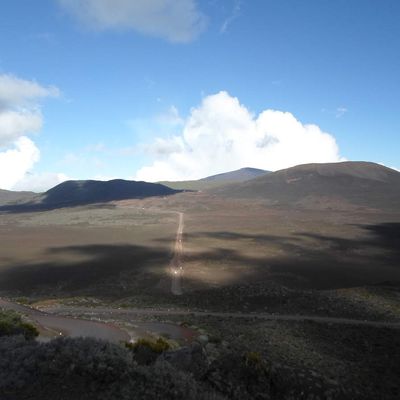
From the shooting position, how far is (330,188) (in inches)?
6732

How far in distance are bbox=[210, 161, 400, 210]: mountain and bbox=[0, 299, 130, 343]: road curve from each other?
416 ft

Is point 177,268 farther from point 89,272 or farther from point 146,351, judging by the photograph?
point 146,351

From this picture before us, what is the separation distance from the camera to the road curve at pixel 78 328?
20.1m

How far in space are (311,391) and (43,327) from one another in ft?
44.6

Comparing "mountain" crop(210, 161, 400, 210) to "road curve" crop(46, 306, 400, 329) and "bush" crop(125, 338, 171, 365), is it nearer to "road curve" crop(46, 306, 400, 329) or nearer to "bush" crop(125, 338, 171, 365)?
"road curve" crop(46, 306, 400, 329)

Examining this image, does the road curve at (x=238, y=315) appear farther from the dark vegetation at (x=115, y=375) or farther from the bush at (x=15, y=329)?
the dark vegetation at (x=115, y=375)

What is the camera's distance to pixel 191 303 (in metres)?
34.9

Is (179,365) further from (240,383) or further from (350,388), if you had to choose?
(350,388)

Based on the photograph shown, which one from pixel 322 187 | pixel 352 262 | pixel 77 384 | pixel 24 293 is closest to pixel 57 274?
pixel 24 293

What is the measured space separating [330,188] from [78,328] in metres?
161

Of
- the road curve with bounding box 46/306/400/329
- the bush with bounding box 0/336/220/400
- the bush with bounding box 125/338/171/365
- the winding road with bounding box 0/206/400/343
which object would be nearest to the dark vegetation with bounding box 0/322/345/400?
the bush with bounding box 0/336/220/400

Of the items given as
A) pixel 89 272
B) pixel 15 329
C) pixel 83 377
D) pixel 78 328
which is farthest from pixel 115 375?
pixel 89 272

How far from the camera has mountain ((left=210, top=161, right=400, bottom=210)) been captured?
149500 millimetres

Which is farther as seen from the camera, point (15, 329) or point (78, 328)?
point (78, 328)
